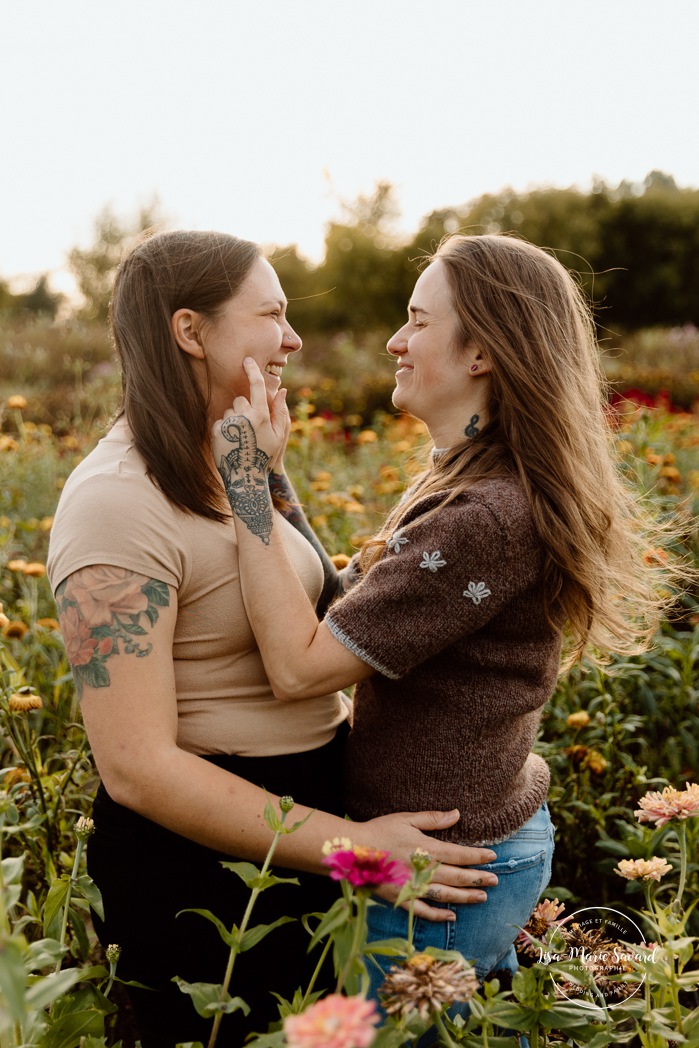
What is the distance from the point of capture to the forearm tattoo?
5.24 ft

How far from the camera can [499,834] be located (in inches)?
65.8

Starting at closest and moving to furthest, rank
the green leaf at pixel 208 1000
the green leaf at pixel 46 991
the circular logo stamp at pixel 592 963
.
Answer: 1. the green leaf at pixel 46 991
2. the green leaf at pixel 208 1000
3. the circular logo stamp at pixel 592 963

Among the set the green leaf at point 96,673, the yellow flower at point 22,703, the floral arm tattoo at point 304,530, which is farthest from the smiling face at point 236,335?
the yellow flower at point 22,703

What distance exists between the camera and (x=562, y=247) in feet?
66.1

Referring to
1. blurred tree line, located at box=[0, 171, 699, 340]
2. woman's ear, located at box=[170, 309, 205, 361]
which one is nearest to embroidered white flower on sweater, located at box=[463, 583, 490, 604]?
woman's ear, located at box=[170, 309, 205, 361]

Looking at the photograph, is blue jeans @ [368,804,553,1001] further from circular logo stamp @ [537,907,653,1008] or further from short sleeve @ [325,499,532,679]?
short sleeve @ [325,499,532,679]

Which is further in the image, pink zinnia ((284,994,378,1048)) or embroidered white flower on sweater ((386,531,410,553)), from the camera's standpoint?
embroidered white flower on sweater ((386,531,410,553))

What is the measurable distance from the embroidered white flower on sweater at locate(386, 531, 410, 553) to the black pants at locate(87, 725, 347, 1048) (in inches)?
19.3

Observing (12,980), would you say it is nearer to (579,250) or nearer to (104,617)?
(104,617)

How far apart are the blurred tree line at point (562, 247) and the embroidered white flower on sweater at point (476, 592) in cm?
1851

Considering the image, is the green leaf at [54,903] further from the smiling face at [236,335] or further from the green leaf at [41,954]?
the smiling face at [236,335]

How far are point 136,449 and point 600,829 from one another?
1494mm

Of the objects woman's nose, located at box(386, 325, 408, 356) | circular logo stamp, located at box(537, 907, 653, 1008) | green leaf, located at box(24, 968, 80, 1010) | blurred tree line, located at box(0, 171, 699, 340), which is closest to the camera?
green leaf, located at box(24, 968, 80, 1010)

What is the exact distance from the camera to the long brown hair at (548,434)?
166 cm
